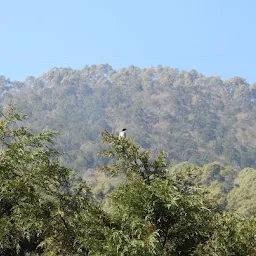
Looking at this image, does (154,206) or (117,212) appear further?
(117,212)

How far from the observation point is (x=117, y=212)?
12.3 metres

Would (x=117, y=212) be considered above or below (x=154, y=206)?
below

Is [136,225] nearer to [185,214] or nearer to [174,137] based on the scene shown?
[185,214]

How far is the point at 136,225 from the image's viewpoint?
1102 cm

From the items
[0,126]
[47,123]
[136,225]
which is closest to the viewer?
[136,225]

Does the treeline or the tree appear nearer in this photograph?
the tree

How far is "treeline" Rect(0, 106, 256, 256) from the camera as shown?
11.4 meters

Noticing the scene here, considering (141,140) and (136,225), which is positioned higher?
(141,140)

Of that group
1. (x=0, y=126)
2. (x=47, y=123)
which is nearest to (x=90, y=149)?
(x=47, y=123)

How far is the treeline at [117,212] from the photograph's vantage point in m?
11.4

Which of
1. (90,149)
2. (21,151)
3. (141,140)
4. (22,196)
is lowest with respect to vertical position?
(22,196)

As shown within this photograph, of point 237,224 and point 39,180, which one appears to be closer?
point 39,180

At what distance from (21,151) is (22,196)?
50.5 inches

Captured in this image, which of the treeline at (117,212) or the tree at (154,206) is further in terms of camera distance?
the treeline at (117,212)
